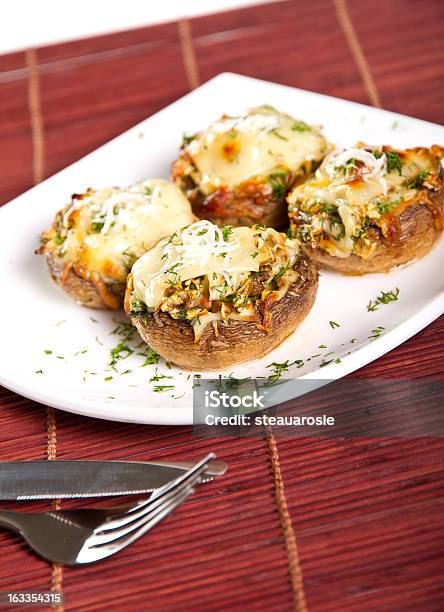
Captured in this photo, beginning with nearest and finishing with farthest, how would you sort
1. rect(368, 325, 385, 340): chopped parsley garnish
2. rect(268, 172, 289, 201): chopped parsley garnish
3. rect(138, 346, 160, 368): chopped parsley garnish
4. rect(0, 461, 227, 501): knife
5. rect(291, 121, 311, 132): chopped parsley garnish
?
1. rect(0, 461, 227, 501): knife
2. rect(368, 325, 385, 340): chopped parsley garnish
3. rect(138, 346, 160, 368): chopped parsley garnish
4. rect(268, 172, 289, 201): chopped parsley garnish
5. rect(291, 121, 311, 132): chopped parsley garnish

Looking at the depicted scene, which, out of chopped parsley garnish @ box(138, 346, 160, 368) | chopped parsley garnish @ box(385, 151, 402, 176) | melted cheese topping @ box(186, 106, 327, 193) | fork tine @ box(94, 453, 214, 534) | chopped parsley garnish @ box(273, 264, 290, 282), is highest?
melted cheese topping @ box(186, 106, 327, 193)

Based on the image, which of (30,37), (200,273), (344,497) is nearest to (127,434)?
(200,273)

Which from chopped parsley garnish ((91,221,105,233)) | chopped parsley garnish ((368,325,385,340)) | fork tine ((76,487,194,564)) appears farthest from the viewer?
chopped parsley garnish ((91,221,105,233))

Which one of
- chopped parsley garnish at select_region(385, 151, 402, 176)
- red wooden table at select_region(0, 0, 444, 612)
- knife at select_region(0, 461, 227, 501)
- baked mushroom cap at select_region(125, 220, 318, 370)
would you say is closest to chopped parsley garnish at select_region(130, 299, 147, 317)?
baked mushroom cap at select_region(125, 220, 318, 370)

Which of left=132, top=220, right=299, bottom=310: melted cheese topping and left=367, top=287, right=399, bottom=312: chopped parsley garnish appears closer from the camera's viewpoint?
left=132, top=220, right=299, bottom=310: melted cheese topping

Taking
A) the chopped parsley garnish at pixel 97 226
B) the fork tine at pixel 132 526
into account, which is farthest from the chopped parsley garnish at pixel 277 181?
the fork tine at pixel 132 526

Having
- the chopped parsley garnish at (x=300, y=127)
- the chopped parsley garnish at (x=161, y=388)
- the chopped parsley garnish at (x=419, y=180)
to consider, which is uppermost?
the chopped parsley garnish at (x=300, y=127)

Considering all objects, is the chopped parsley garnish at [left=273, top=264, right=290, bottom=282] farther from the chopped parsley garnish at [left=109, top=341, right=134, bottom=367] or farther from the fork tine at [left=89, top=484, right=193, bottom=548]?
the fork tine at [left=89, top=484, right=193, bottom=548]

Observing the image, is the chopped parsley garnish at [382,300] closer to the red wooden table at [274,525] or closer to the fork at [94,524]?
the red wooden table at [274,525]
